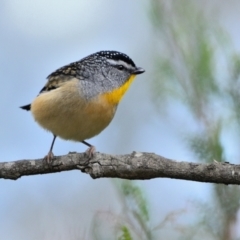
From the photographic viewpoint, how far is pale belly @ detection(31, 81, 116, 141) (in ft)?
12.2

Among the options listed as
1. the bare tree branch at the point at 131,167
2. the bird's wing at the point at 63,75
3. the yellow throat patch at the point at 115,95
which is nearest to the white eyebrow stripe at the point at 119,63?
the yellow throat patch at the point at 115,95

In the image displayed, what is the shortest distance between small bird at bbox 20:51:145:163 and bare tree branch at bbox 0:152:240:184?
2.95 ft

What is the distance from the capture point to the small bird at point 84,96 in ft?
12.3

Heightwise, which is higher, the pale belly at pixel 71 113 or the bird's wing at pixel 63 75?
the bird's wing at pixel 63 75

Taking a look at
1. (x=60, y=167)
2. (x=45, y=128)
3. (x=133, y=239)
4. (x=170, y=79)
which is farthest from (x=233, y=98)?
(x=45, y=128)

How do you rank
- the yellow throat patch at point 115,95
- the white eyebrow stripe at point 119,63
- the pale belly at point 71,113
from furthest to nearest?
the white eyebrow stripe at point 119,63
the yellow throat patch at point 115,95
the pale belly at point 71,113

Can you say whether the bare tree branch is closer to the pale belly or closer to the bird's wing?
the pale belly

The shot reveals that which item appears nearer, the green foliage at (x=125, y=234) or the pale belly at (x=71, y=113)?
the green foliage at (x=125, y=234)

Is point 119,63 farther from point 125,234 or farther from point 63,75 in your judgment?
point 125,234

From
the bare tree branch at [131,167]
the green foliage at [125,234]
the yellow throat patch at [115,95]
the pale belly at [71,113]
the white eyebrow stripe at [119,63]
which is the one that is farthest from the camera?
the white eyebrow stripe at [119,63]

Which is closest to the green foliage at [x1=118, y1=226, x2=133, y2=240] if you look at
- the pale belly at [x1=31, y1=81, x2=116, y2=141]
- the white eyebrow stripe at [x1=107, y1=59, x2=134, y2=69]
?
the pale belly at [x1=31, y1=81, x2=116, y2=141]

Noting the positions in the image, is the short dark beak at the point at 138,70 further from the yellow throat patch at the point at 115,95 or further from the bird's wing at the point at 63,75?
the bird's wing at the point at 63,75

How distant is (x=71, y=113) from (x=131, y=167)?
1.52 meters

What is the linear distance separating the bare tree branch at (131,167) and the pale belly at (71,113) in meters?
1.05
